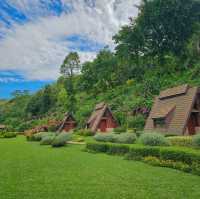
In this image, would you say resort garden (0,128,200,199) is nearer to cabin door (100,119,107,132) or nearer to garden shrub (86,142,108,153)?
garden shrub (86,142,108,153)

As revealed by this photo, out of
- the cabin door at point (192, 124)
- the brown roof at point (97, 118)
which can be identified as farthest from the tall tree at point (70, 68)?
the cabin door at point (192, 124)

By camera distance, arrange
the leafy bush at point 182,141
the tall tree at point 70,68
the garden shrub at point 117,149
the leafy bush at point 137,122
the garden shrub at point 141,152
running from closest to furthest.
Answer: the garden shrub at point 141,152 → the leafy bush at point 182,141 → the garden shrub at point 117,149 → the leafy bush at point 137,122 → the tall tree at point 70,68

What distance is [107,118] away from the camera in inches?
1470

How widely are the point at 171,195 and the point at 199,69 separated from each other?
3320 cm

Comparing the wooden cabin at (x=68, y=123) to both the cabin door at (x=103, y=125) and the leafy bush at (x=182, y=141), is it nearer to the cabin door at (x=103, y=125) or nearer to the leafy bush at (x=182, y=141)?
the cabin door at (x=103, y=125)

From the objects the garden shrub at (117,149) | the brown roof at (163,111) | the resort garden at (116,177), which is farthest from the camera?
the brown roof at (163,111)

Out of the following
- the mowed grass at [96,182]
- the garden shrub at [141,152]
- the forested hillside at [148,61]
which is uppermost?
the forested hillside at [148,61]

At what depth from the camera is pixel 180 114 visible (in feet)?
70.6

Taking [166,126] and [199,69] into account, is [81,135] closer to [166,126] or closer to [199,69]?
[166,126]

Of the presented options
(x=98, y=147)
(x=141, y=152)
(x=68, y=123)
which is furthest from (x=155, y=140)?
(x=68, y=123)

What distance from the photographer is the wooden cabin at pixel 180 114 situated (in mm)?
20969

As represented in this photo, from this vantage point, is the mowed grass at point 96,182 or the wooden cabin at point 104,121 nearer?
the mowed grass at point 96,182

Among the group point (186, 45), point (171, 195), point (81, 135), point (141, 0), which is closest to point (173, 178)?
point (171, 195)

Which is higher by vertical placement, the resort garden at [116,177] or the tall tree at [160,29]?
the tall tree at [160,29]
